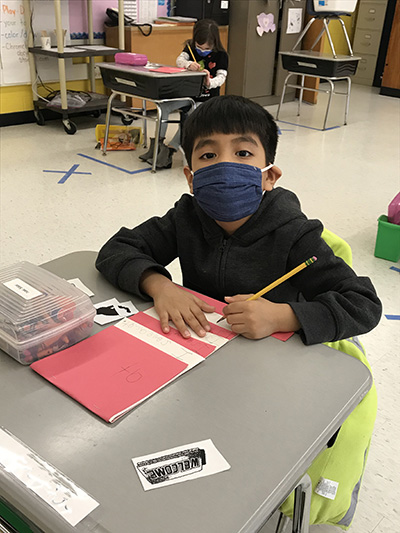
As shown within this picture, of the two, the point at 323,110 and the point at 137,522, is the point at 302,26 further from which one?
the point at 137,522

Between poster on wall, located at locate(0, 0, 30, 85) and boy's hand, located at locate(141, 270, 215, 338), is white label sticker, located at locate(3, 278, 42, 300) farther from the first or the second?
poster on wall, located at locate(0, 0, 30, 85)

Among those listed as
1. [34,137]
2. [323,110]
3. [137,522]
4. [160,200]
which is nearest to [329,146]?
[323,110]

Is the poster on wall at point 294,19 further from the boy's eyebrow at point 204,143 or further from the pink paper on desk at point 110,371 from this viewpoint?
the pink paper on desk at point 110,371

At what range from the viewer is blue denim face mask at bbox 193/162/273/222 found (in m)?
1.09

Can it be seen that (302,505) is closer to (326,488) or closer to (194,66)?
(326,488)

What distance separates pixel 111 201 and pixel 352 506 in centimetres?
253

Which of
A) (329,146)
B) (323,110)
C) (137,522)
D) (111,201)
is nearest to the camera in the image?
(137,522)

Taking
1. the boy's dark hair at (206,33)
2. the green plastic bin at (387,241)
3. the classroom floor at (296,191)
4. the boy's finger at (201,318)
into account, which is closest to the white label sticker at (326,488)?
the classroom floor at (296,191)

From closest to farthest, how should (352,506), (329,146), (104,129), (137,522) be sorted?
(137,522)
(352,506)
(104,129)
(329,146)

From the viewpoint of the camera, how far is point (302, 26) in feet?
21.1

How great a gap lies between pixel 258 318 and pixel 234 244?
282 millimetres

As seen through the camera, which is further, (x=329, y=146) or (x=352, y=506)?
(x=329, y=146)

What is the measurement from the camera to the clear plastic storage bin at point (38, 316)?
81 centimetres

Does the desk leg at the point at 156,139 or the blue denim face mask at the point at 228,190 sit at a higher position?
the blue denim face mask at the point at 228,190
